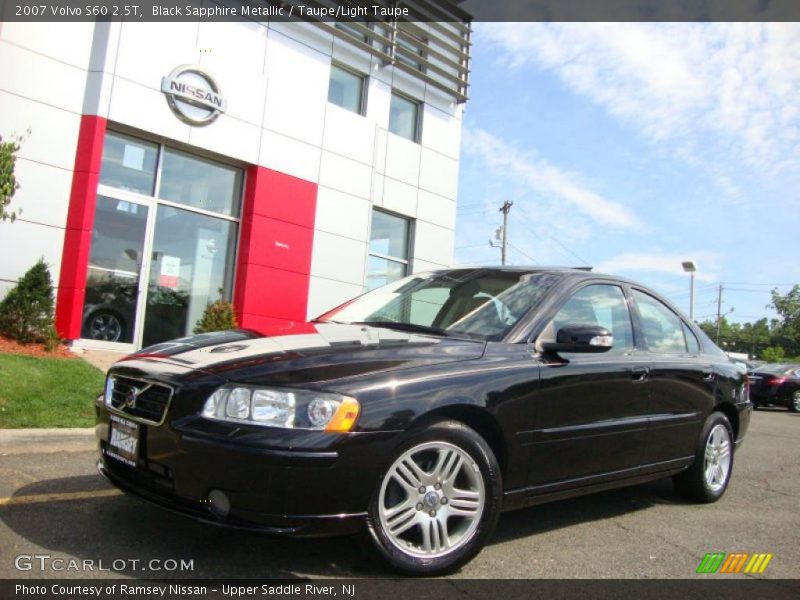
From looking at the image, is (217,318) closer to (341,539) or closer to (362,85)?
(362,85)

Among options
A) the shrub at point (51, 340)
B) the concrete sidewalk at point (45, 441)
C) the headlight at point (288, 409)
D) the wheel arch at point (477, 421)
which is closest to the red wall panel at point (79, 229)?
the shrub at point (51, 340)

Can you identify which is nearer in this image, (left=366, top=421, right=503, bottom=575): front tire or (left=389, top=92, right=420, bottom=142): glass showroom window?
(left=366, top=421, right=503, bottom=575): front tire

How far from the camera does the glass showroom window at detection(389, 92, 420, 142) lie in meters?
15.4

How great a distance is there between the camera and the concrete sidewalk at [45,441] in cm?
520

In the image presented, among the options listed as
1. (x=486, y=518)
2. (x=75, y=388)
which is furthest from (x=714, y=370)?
(x=75, y=388)

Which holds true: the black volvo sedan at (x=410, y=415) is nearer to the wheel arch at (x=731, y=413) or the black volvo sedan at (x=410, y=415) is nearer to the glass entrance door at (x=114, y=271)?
the wheel arch at (x=731, y=413)

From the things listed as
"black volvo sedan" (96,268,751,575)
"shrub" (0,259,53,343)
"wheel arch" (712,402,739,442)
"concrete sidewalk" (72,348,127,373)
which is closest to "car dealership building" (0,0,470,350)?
"concrete sidewalk" (72,348,127,373)

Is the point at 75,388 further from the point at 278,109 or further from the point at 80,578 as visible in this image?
the point at 278,109

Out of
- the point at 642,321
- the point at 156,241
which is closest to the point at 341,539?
the point at 642,321

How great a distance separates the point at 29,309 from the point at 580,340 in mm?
8060

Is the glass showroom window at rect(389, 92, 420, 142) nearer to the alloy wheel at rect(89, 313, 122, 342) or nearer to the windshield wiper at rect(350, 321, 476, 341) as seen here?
the alloy wheel at rect(89, 313, 122, 342)

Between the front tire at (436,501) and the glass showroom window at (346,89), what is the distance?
1207cm

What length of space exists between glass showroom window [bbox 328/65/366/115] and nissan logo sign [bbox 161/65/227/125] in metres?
3.09

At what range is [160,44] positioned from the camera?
1097cm
